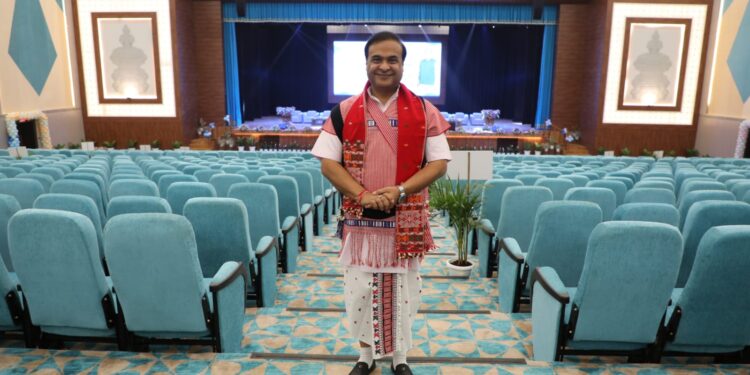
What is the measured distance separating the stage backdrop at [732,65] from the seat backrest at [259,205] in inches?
450

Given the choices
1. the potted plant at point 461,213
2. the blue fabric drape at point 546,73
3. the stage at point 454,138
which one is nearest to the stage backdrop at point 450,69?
the blue fabric drape at point 546,73

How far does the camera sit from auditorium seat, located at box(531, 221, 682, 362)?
2014mm

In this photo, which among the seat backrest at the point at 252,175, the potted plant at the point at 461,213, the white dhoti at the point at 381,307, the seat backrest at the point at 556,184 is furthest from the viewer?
the seat backrest at the point at 252,175

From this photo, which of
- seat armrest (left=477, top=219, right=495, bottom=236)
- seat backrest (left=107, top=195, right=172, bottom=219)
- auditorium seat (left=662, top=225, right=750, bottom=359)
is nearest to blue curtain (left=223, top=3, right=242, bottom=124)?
seat armrest (left=477, top=219, right=495, bottom=236)

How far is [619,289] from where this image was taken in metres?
2.08

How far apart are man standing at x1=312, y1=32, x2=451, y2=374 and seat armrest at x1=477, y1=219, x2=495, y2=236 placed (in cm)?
197

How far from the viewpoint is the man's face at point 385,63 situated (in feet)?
5.80

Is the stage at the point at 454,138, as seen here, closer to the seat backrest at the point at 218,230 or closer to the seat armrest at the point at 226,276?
the seat backrest at the point at 218,230

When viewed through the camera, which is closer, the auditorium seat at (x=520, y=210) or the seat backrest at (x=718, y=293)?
the seat backrest at (x=718, y=293)

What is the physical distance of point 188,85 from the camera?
44.9 feet

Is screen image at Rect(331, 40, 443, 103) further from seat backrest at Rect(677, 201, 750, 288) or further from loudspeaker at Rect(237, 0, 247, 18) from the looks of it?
seat backrest at Rect(677, 201, 750, 288)

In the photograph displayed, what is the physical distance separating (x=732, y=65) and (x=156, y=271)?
1353 centimetres

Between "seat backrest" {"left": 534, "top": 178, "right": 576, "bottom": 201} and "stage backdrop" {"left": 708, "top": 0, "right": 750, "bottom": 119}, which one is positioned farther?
"stage backdrop" {"left": 708, "top": 0, "right": 750, "bottom": 119}

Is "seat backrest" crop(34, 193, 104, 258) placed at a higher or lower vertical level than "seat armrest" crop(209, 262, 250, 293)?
higher
